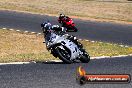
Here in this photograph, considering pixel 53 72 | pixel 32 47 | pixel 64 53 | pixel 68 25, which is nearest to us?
pixel 53 72

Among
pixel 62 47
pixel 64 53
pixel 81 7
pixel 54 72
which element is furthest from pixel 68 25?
pixel 81 7

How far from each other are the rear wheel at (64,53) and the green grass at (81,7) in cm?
1864

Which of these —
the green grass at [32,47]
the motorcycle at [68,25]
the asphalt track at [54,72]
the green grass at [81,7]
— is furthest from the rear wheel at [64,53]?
the green grass at [81,7]

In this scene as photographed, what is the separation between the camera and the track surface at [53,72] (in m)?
11.1

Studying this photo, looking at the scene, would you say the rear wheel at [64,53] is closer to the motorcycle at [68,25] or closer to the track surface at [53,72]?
the track surface at [53,72]

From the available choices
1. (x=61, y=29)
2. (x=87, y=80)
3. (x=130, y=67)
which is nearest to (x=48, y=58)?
(x=61, y=29)

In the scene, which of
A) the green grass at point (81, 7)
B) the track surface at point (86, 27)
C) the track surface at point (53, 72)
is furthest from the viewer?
the green grass at point (81, 7)

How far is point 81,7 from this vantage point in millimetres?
38406

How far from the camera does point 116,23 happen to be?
102 ft

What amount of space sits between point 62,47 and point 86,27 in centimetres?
1401

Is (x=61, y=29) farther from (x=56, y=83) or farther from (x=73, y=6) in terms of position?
(x=73, y=6)

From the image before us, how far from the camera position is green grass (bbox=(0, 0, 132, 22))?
3472cm

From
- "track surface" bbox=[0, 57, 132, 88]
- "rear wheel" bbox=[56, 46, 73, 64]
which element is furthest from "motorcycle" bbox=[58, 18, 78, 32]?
"track surface" bbox=[0, 57, 132, 88]

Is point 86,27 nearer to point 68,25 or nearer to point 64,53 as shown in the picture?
point 68,25
